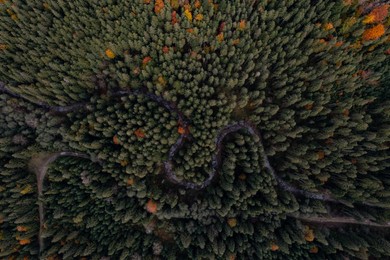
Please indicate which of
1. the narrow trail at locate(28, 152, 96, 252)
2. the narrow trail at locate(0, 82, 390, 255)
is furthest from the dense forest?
the narrow trail at locate(28, 152, 96, 252)

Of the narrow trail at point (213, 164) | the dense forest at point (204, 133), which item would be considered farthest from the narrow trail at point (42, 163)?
the dense forest at point (204, 133)

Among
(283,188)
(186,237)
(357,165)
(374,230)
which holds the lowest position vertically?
(186,237)

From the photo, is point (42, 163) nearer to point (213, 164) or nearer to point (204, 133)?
point (204, 133)

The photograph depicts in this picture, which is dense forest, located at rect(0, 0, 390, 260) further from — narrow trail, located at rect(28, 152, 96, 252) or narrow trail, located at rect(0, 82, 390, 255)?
narrow trail, located at rect(28, 152, 96, 252)

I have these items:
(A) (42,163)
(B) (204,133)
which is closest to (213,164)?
(B) (204,133)

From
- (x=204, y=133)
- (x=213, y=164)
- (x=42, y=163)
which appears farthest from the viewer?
(x=42, y=163)

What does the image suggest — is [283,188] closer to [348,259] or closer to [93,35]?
[348,259]

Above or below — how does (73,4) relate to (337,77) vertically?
above

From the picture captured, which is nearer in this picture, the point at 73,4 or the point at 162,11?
the point at 162,11

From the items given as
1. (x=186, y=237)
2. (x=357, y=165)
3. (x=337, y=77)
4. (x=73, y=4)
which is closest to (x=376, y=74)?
(x=337, y=77)
